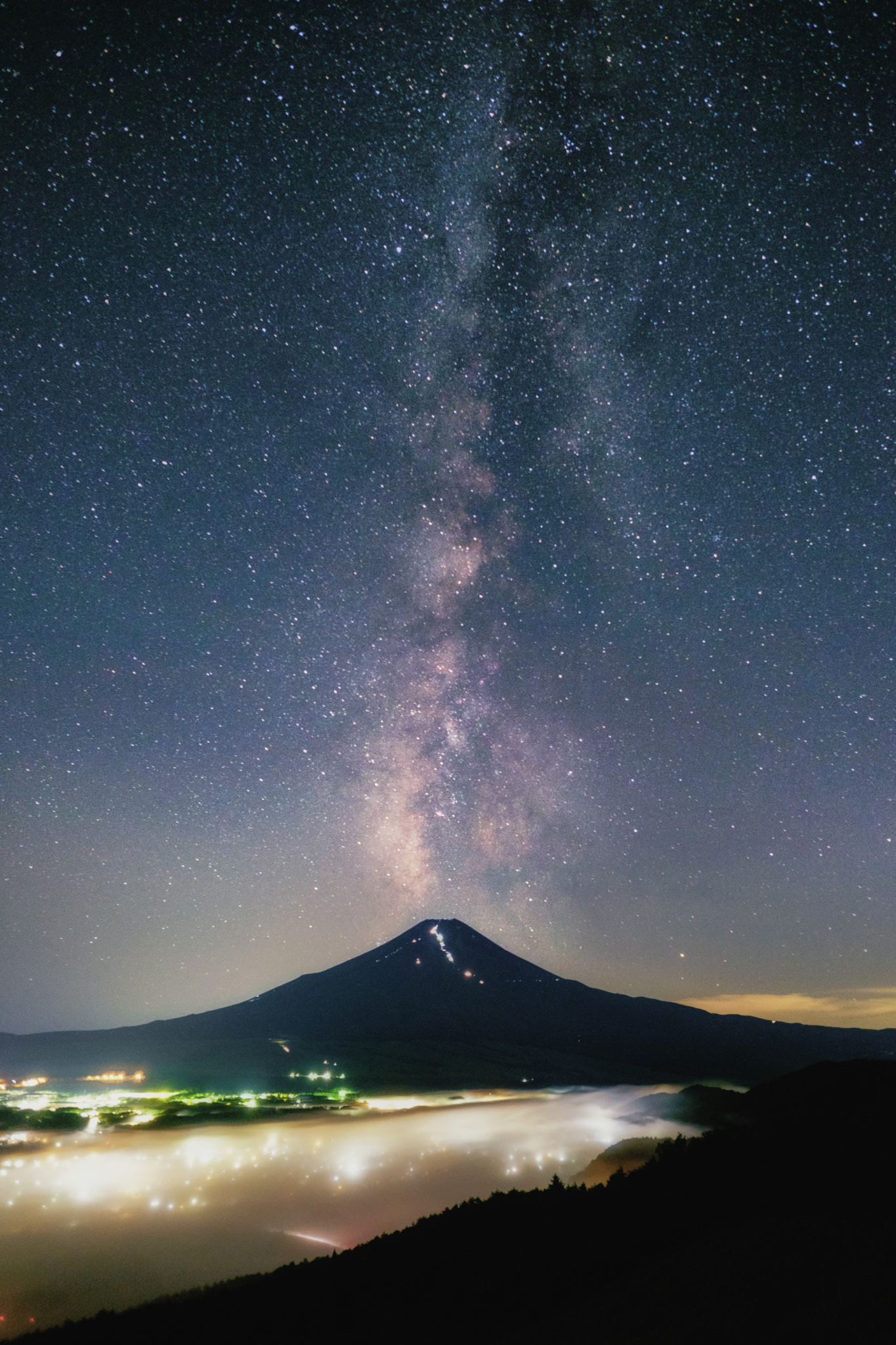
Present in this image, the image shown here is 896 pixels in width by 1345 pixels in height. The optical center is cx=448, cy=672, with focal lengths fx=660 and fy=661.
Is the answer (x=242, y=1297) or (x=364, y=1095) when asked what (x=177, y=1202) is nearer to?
(x=242, y=1297)

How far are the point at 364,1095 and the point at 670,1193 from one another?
9409cm

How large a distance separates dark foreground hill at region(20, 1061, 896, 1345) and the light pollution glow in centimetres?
769

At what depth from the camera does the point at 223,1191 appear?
3450 cm

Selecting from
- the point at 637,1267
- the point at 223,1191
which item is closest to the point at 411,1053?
the point at 223,1191

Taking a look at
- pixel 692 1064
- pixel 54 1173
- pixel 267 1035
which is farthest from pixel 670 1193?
pixel 267 1035

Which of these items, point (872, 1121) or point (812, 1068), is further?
point (812, 1068)

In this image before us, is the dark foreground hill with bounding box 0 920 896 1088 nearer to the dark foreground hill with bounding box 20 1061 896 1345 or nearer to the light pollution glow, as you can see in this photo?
the light pollution glow

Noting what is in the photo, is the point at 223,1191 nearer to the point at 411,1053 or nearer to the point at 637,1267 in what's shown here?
the point at 637,1267

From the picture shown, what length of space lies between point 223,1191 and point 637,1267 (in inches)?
1201

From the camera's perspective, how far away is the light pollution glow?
74.0 ft

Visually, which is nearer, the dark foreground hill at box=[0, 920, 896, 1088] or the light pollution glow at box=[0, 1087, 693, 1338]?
the light pollution glow at box=[0, 1087, 693, 1338]

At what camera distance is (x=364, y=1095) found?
96.0 m

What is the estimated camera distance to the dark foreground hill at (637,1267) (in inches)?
383

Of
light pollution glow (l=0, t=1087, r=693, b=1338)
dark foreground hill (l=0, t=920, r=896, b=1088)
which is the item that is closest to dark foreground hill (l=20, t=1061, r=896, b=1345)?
light pollution glow (l=0, t=1087, r=693, b=1338)
